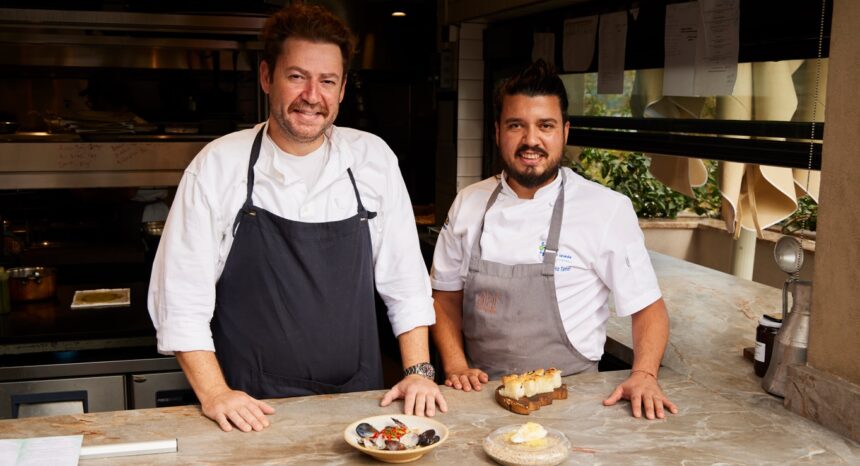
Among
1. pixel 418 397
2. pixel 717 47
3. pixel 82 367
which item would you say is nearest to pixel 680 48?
pixel 717 47

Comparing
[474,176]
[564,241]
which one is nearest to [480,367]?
[564,241]

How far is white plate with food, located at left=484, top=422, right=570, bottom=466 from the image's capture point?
177 cm

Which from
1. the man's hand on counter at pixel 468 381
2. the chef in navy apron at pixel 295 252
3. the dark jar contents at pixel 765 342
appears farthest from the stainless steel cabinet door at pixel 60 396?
the dark jar contents at pixel 765 342

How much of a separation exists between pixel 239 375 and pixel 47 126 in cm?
294

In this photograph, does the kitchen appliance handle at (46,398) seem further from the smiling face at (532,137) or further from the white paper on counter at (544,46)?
the white paper on counter at (544,46)

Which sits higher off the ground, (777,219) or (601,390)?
(777,219)

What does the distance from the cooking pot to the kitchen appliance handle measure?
0.60 m

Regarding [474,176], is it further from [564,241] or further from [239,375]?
[239,375]

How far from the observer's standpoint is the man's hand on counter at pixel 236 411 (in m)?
1.99

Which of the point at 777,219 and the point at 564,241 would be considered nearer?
the point at 564,241

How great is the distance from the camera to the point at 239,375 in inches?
95.7

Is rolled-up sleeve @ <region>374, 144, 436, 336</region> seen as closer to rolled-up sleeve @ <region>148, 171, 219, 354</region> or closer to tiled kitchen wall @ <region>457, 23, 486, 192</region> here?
rolled-up sleeve @ <region>148, 171, 219, 354</region>

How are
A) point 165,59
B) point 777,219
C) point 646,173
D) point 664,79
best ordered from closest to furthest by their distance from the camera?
point 664,79, point 777,219, point 165,59, point 646,173

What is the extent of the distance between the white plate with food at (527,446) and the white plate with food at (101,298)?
2393 millimetres
